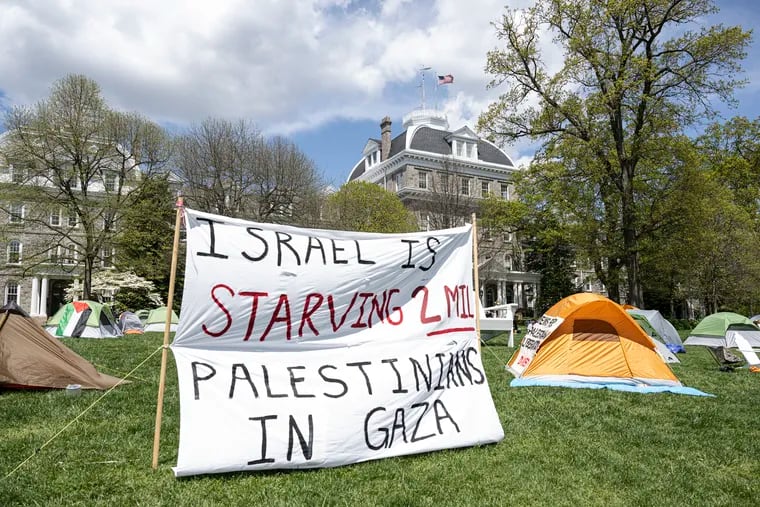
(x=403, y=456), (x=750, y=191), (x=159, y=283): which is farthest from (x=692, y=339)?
(x=159, y=283)

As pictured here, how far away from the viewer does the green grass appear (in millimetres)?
3867

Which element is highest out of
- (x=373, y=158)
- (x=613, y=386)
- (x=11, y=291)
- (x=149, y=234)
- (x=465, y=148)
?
(x=465, y=148)

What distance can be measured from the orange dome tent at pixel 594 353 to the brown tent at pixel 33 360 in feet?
23.1

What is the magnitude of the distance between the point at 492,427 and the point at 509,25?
66.5 ft

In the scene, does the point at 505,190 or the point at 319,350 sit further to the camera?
the point at 505,190

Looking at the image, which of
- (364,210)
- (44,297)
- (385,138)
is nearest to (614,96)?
(364,210)

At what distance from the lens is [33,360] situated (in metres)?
7.95

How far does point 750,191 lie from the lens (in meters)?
31.6

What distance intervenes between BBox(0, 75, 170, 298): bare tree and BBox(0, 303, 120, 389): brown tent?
22904 millimetres

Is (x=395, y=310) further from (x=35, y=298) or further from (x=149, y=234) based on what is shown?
(x=35, y=298)

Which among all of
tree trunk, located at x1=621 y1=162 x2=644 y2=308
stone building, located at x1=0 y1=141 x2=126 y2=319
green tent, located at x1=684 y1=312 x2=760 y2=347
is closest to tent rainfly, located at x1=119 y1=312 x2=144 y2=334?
stone building, located at x1=0 y1=141 x2=126 y2=319

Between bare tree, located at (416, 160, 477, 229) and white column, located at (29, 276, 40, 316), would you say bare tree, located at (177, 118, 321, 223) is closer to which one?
bare tree, located at (416, 160, 477, 229)

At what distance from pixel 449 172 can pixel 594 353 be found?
30.5m

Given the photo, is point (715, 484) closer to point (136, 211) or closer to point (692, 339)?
point (692, 339)
